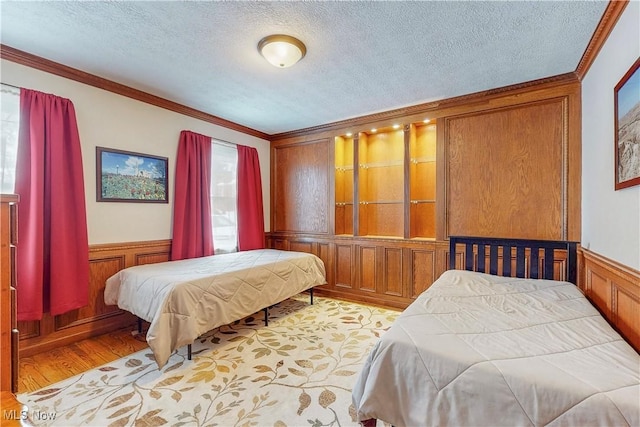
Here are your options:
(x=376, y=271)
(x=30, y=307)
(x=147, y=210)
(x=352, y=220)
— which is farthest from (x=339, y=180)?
(x=30, y=307)

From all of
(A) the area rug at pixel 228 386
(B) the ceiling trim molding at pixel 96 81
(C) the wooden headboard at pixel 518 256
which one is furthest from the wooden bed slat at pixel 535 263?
(B) the ceiling trim molding at pixel 96 81

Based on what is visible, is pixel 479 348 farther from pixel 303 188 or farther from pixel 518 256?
pixel 303 188

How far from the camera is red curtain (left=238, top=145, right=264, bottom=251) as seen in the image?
4.40 metres

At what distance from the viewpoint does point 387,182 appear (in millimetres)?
4262

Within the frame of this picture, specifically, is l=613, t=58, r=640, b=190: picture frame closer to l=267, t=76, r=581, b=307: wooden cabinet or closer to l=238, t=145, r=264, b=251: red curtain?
l=267, t=76, r=581, b=307: wooden cabinet

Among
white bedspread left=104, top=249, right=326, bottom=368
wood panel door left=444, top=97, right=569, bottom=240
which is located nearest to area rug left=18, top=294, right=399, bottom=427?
white bedspread left=104, top=249, right=326, bottom=368

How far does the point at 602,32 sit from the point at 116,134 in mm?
4274

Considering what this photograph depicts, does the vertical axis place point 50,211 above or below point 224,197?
below

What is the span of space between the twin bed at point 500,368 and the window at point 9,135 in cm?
316

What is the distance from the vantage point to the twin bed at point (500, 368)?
39.1 inches

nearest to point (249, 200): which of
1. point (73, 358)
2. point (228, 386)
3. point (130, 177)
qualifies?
point (130, 177)

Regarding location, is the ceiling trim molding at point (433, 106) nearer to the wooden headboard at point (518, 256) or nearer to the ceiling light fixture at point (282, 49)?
the wooden headboard at point (518, 256)

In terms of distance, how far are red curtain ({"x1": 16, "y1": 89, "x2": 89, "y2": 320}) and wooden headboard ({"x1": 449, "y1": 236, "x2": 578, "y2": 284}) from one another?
373 cm

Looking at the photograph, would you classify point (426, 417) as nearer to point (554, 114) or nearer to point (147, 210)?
point (554, 114)
